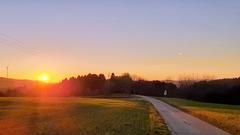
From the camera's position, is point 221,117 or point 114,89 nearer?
point 221,117

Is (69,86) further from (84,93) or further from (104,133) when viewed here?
(104,133)

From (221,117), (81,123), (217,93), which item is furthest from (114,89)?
(81,123)

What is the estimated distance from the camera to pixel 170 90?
19362cm

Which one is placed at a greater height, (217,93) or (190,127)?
(217,93)

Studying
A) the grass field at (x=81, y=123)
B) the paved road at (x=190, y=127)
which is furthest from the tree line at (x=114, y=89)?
the paved road at (x=190, y=127)

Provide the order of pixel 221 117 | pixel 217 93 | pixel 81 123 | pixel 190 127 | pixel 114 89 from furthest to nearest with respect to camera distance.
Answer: pixel 114 89 < pixel 217 93 < pixel 221 117 < pixel 81 123 < pixel 190 127

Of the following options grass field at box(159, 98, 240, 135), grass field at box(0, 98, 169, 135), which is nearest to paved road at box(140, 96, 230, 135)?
grass field at box(0, 98, 169, 135)

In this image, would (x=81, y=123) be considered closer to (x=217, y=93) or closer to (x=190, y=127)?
(x=190, y=127)

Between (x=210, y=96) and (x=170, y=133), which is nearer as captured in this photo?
(x=170, y=133)

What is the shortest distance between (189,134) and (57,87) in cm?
15334

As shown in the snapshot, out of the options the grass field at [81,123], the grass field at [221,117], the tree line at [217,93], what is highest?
the tree line at [217,93]

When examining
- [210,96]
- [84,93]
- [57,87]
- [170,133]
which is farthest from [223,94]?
[170,133]

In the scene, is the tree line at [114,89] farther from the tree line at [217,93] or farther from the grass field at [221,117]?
the grass field at [221,117]

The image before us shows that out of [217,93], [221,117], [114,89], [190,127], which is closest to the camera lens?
[190,127]
